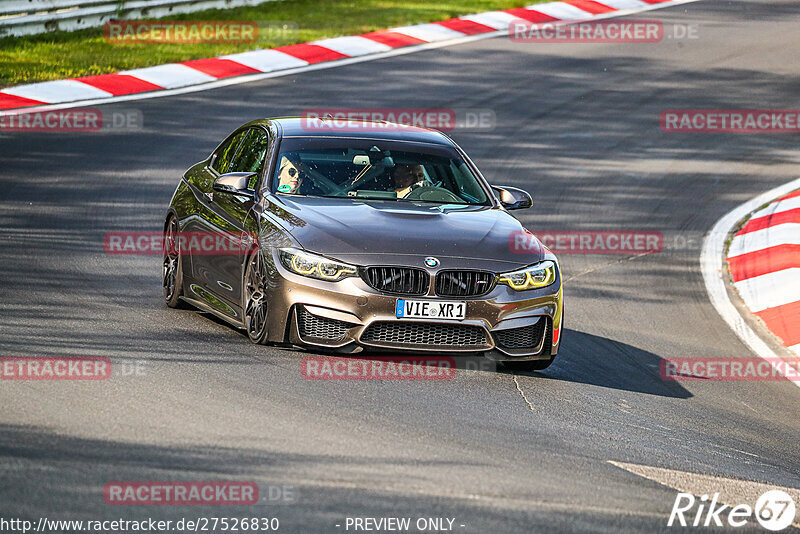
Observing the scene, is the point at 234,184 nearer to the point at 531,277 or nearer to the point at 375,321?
the point at 375,321

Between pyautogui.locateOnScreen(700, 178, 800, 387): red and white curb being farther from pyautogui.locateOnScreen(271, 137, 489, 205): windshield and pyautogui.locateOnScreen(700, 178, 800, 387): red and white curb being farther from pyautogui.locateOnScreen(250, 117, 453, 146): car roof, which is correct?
pyautogui.locateOnScreen(250, 117, 453, 146): car roof

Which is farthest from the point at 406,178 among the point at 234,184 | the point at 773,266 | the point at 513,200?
the point at 773,266

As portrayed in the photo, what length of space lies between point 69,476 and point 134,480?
0.96 ft

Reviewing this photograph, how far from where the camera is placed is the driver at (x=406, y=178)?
9.97 metres

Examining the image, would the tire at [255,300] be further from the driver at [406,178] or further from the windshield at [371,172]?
the driver at [406,178]

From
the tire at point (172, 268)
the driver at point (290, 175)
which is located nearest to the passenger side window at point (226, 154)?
the tire at point (172, 268)

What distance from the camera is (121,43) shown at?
21.8 meters

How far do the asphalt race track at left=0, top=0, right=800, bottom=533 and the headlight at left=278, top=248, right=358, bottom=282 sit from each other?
591 mm

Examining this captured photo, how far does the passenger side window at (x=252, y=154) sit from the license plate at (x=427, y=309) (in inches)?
76.2

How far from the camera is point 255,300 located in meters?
9.02

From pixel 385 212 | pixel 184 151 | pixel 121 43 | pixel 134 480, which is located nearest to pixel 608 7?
pixel 121 43

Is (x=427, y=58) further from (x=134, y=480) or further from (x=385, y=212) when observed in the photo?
(x=134, y=480)

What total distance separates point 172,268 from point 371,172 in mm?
1897

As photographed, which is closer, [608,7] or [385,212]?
[385,212]
